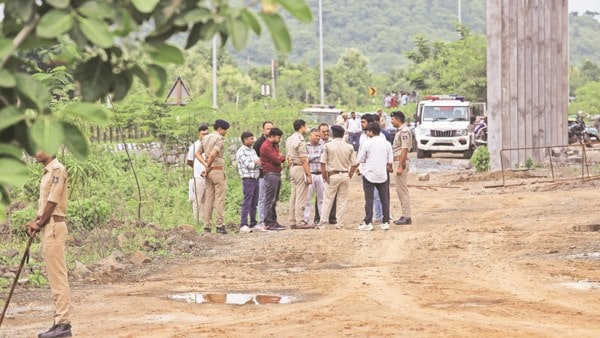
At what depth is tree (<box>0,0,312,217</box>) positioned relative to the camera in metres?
4.03

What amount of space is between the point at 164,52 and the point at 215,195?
16.1m

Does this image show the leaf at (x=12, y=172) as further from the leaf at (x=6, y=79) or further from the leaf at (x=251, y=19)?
the leaf at (x=251, y=19)

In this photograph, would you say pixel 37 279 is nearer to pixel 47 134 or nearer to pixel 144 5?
pixel 47 134

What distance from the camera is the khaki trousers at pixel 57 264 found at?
1095cm

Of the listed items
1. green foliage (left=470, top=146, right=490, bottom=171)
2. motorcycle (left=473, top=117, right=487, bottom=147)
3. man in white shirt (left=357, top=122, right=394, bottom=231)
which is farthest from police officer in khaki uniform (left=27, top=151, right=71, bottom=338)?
motorcycle (left=473, top=117, right=487, bottom=147)

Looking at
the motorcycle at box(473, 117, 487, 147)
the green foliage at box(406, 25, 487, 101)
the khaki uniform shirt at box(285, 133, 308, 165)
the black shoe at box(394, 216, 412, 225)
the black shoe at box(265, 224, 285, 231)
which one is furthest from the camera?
the green foliage at box(406, 25, 487, 101)

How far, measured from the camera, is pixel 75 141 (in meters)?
4.18

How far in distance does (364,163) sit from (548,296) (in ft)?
26.2

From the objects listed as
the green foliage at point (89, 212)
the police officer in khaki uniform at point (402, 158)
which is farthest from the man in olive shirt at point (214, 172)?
the police officer in khaki uniform at point (402, 158)

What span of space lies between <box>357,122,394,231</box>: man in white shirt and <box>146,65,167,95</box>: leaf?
1561 centimetres

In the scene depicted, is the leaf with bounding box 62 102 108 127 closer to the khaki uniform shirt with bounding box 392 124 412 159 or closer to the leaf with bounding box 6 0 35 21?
the leaf with bounding box 6 0 35 21

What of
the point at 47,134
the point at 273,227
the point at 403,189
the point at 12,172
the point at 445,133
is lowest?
the point at 273,227

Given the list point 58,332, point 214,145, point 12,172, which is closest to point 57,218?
point 58,332

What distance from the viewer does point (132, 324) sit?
1147 cm
